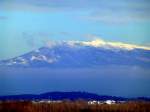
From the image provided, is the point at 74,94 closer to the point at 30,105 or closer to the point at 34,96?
the point at 34,96

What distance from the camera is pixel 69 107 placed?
116ft

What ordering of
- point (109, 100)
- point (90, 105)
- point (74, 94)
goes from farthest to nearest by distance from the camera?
point (74, 94), point (109, 100), point (90, 105)

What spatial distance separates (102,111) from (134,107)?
147 centimetres

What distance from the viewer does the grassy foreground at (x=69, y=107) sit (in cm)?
3397

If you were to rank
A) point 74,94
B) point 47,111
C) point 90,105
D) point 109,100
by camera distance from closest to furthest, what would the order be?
point 47,111 → point 90,105 → point 109,100 → point 74,94

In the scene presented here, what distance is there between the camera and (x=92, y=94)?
4753 cm

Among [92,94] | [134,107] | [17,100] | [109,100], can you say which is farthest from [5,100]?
[92,94]

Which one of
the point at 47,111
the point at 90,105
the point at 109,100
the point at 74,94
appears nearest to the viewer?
the point at 47,111

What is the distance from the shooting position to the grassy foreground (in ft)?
111

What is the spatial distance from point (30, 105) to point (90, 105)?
355cm

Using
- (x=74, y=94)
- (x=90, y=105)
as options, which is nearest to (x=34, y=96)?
(x=74, y=94)

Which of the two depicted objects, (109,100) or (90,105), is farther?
(109,100)

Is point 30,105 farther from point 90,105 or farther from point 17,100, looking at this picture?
point 90,105

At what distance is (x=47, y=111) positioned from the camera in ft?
114
